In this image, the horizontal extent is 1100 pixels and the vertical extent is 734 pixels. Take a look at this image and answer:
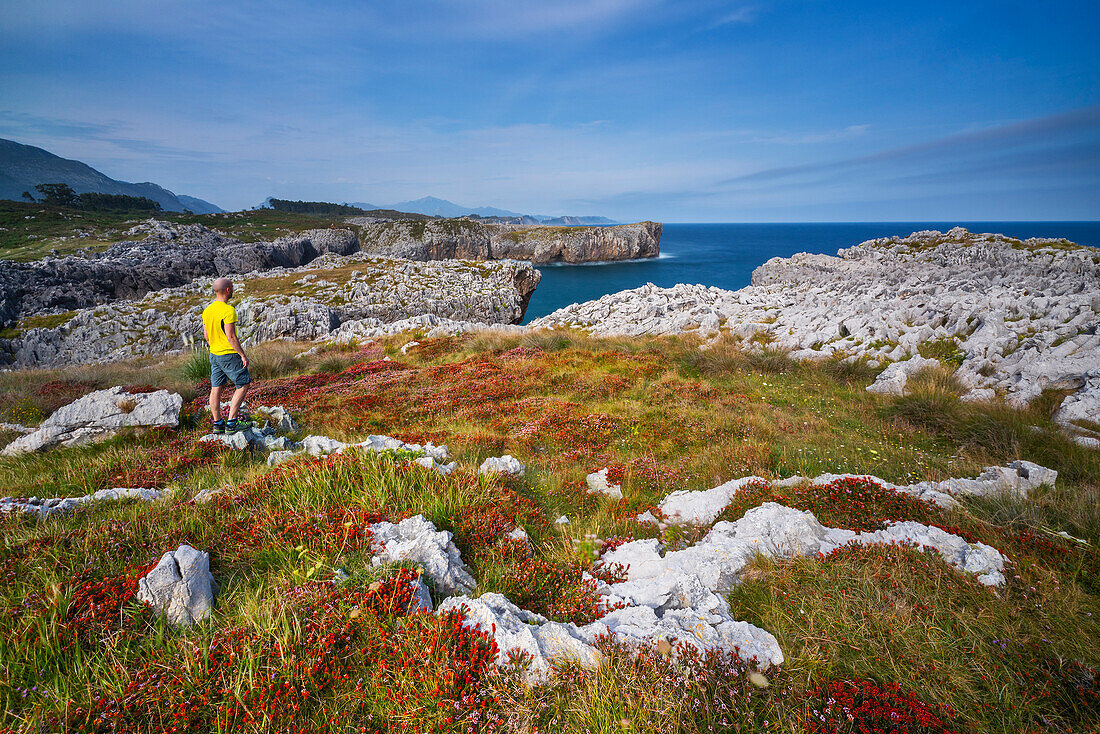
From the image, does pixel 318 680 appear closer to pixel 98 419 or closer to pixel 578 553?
pixel 578 553

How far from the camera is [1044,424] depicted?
28.9ft

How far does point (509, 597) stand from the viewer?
405 cm

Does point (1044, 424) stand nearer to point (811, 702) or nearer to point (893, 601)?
point (893, 601)

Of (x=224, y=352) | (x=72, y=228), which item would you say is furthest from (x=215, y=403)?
(x=72, y=228)

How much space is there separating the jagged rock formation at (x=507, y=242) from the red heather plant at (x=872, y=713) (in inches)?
4840

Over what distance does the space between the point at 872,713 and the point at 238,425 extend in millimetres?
10158

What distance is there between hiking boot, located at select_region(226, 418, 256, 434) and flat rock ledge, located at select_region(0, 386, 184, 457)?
1.22 meters

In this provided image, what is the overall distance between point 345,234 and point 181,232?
3370 centimetres

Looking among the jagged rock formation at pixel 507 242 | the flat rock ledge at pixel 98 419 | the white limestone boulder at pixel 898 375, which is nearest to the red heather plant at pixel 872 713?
the flat rock ledge at pixel 98 419

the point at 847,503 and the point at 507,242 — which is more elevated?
the point at 507,242

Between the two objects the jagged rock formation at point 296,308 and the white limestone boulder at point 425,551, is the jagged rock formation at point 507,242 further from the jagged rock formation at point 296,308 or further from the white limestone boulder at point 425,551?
the white limestone boulder at point 425,551

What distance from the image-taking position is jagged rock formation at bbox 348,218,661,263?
120 meters

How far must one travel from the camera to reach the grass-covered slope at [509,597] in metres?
2.65

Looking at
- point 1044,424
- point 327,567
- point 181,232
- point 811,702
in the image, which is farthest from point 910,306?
point 181,232
